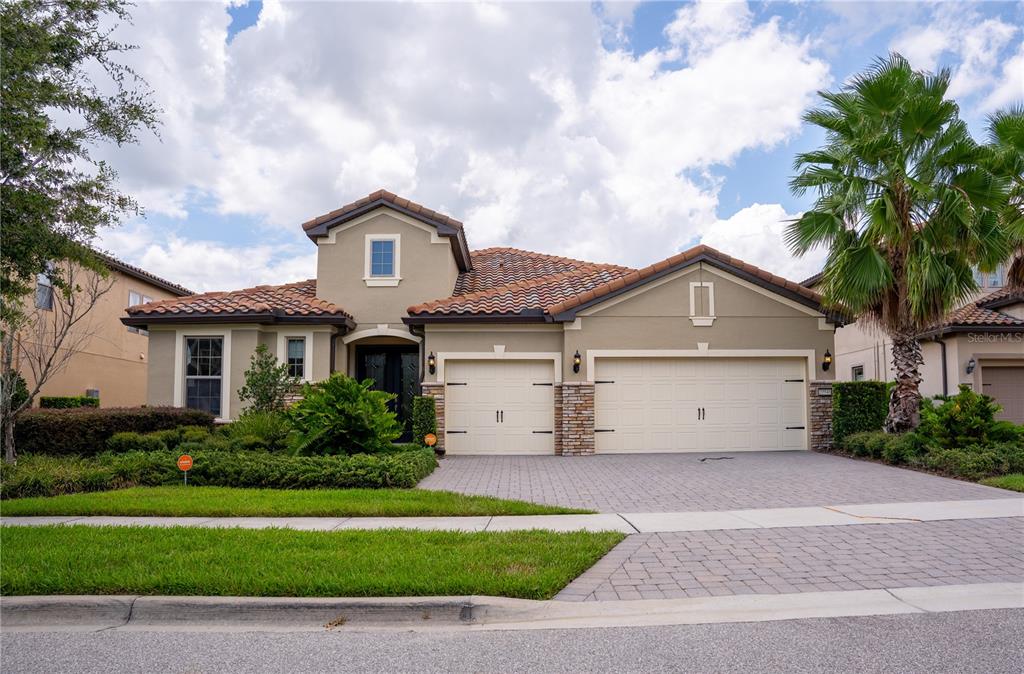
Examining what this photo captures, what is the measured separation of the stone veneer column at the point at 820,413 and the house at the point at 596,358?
0.15 ft

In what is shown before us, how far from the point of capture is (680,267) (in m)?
15.9

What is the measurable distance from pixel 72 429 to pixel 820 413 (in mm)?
16069

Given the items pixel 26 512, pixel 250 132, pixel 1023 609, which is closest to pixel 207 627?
pixel 26 512

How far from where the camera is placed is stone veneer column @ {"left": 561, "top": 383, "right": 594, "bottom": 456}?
15.4 metres

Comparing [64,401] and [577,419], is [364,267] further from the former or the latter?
[64,401]

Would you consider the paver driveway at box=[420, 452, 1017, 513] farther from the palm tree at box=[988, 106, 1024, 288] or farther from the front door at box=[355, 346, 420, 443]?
the palm tree at box=[988, 106, 1024, 288]

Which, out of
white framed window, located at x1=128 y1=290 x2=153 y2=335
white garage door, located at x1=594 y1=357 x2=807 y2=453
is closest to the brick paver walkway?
white garage door, located at x1=594 y1=357 x2=807 y2=453

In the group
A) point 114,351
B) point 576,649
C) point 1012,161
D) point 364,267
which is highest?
point 1012,161

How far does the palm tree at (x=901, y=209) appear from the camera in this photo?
43.8 feet

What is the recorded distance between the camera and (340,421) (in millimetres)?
12094

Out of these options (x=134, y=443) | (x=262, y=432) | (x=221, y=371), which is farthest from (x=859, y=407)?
(x=134, y=443)

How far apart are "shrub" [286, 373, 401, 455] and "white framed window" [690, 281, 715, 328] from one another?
7.57 metres

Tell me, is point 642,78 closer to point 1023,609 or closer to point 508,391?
point 508,391

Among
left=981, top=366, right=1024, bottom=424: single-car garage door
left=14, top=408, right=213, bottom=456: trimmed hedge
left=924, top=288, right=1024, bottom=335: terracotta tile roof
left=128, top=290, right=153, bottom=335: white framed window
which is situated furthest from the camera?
left=128, top=290, right=153, bottom=335: white framed window
